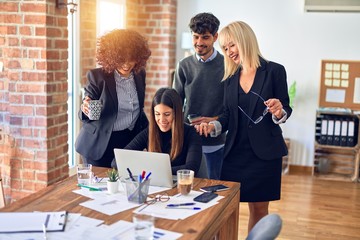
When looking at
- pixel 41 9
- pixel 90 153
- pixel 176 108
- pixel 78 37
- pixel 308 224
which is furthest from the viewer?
A: pixel 78 37

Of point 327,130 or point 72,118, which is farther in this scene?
point 327,130

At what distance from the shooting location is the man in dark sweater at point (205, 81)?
2988mm

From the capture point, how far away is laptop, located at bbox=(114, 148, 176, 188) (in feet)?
7.30

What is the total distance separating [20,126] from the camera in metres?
3.24

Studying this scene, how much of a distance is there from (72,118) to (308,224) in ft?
7.07

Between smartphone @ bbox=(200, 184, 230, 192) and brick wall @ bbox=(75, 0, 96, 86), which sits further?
brick wall @ bbox=(75, 0, 96, 86)

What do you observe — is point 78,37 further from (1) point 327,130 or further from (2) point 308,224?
(1) point 327,130

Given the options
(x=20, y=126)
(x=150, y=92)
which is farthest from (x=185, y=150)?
(x=150, y=92)

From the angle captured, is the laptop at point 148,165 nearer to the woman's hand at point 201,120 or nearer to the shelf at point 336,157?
the woman's hand at point 201,120

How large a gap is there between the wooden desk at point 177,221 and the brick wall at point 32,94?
0.91m

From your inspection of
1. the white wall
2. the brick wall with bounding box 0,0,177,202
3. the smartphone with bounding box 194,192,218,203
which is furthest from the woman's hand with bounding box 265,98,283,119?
the white wall

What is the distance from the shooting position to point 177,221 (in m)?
1.88

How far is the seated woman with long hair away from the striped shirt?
289 millimetres

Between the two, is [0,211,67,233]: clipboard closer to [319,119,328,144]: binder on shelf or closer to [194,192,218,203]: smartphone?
[194,192,218,203]: smartphone
